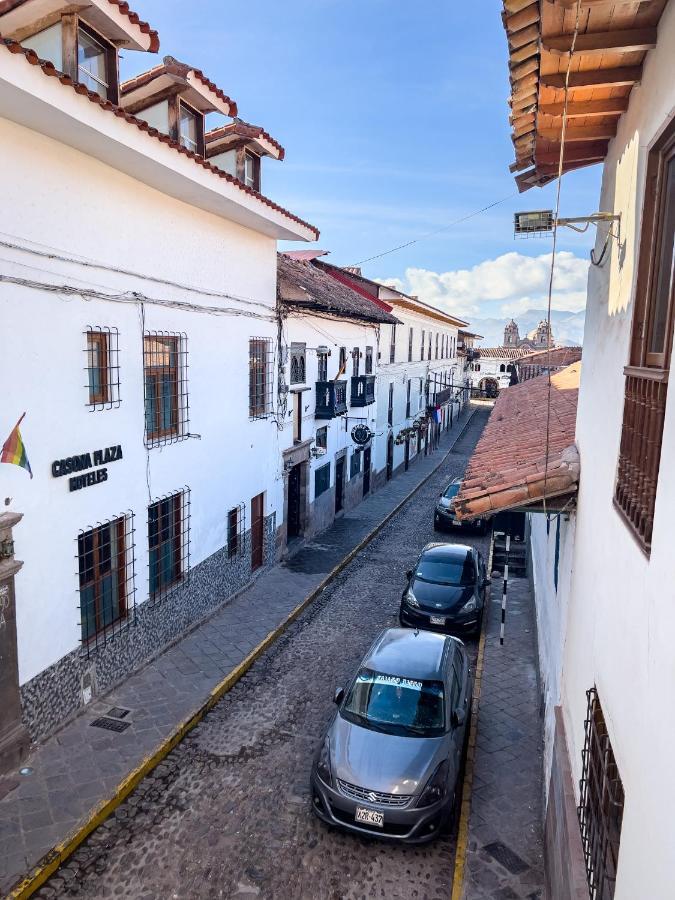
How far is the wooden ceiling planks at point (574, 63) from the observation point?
352 centimetres

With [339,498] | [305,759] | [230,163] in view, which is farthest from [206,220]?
[339,498]

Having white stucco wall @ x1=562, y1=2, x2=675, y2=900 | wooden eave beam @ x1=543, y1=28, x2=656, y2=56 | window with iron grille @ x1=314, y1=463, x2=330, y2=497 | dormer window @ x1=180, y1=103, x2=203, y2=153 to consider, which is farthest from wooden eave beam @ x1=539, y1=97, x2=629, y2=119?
window with iron grille @ x1=314, y1=463, x2=330, y2=497

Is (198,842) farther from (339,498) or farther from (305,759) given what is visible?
(339,498)

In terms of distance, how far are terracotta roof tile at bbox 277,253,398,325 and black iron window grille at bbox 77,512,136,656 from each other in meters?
6.91

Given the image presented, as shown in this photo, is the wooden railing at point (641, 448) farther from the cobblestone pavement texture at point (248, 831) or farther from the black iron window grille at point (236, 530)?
the black iron window grille at point (236, 530)

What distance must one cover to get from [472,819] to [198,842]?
3.03m

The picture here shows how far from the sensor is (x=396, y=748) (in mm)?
7082

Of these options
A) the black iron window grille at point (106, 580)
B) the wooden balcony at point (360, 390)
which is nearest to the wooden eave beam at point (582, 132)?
the black iron window grille at point (106, 580)

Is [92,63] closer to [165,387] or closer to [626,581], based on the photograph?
[165,387]

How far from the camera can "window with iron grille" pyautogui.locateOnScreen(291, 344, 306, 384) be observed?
51.6 feet

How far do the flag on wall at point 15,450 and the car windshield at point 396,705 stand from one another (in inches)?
190

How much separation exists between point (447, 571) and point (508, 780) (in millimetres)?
5247

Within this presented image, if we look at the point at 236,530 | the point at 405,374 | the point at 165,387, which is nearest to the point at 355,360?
the point at 405,374

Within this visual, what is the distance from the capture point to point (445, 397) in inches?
1575
